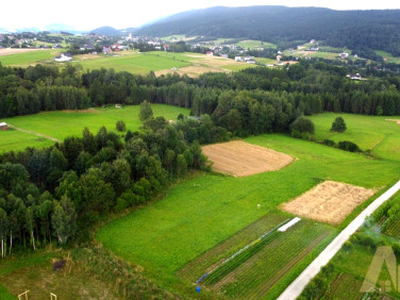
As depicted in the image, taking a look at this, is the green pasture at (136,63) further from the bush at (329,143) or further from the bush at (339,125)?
the bush at (329,143)

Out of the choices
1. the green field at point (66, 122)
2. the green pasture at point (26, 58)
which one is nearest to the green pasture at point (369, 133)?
the green field at point (66, 122)

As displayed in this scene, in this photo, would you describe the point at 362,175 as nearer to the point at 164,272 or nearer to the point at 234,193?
the point at 234,193

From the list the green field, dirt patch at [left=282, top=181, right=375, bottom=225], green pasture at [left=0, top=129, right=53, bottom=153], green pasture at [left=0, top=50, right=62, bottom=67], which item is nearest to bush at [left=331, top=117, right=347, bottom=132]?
dirt patch at [left=282, top=181, right=375, bottom=225]

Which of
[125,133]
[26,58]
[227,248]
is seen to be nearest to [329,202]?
[227,248]

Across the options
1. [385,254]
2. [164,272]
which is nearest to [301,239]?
[385,254]

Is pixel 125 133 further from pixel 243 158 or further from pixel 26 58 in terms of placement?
pixel 26 58
